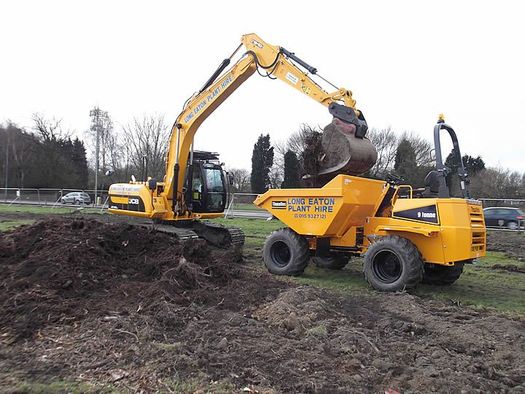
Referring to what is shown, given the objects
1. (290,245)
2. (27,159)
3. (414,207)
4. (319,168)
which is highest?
(27,159)

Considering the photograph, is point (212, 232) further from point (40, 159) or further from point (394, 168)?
point (40, 159)

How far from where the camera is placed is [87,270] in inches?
281

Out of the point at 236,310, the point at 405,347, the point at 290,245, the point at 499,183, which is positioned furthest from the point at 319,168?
the point at 499,183

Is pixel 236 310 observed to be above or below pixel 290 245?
below

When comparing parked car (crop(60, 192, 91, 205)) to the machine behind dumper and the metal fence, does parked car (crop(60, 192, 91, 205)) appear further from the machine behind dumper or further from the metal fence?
the machine behind dumper

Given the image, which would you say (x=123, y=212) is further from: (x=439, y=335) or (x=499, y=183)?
(x=499, y=183)

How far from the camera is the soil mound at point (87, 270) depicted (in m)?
5.87

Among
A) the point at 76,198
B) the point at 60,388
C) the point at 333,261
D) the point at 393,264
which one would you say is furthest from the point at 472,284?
the point at 76,198

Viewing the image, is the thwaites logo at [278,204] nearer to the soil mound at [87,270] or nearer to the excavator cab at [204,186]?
the soil mound at [87,270]

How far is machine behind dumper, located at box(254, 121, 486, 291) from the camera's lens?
305 inches

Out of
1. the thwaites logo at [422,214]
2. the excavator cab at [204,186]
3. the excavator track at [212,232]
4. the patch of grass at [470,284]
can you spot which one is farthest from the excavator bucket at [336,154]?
the excavator cab at [204,186]

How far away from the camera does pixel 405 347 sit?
5.12 meters

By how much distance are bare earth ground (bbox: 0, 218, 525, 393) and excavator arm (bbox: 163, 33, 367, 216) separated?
3.86 metres

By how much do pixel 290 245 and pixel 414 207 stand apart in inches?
101
